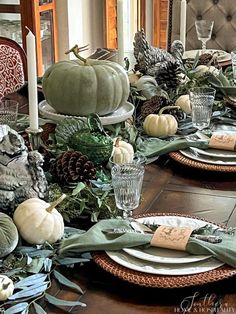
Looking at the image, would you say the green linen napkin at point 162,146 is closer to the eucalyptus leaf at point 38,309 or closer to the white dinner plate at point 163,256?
the white dinner plate at point 163,256

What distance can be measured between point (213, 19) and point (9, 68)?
3.30 feet

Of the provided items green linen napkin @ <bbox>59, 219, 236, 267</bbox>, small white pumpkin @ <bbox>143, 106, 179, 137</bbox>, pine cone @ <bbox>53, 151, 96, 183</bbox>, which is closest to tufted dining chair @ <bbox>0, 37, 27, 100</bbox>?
small white pumpkin @ <bbox>143, 106, 179, 137</bbox>

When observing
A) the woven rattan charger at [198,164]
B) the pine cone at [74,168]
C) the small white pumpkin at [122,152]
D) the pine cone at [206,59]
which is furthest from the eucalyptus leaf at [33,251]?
the pine cone at [206,59]

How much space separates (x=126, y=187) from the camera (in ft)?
3.88

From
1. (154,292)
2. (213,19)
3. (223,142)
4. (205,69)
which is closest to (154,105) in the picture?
(223,142)

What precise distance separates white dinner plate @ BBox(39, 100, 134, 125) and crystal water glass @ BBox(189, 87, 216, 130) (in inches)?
6.6

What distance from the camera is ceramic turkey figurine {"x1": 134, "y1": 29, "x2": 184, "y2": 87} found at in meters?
1.91

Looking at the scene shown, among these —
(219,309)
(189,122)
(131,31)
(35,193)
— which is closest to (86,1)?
(131,31)

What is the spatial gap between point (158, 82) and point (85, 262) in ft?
3.31

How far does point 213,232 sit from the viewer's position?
42.1 inches

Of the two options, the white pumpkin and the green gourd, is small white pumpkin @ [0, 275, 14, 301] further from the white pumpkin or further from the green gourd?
the white pumpkin

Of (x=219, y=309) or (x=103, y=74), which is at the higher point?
(x=103, y=74)

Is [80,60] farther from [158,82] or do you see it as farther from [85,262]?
[85,262]

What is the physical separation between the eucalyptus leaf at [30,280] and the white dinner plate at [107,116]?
566mm
